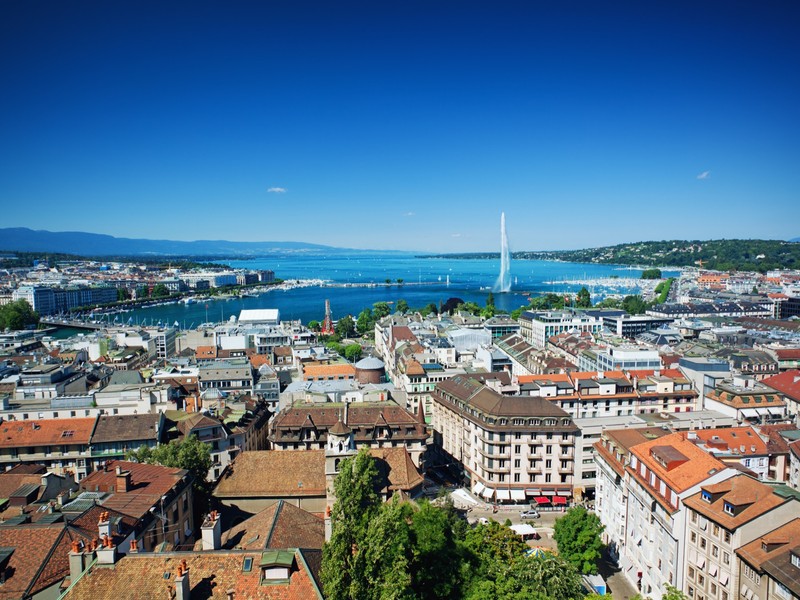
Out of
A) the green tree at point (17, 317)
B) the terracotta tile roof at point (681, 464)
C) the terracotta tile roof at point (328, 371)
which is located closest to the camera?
the terracotta tile roof at point (681, 464)

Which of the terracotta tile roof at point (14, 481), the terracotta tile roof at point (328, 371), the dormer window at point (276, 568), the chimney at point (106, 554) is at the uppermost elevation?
the chimney at point (106, 554)

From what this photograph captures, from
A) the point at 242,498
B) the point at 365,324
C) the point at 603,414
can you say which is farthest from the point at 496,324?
the point at 242,498

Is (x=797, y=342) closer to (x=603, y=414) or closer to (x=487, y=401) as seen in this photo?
(x=603, y=414)

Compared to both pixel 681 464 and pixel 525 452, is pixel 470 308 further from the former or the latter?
pixel 681 464

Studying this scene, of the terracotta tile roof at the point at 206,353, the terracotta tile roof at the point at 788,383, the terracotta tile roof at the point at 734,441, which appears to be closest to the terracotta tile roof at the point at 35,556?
the terracotta tile roof at the point at 734,441

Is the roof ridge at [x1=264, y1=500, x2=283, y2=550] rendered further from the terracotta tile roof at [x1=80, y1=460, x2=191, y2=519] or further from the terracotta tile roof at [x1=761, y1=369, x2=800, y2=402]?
the terracotta tile roof at [x1=761, y1=369, x2=800, y2=402]

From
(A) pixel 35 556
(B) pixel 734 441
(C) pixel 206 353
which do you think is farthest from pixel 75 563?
(C) pixel 206 353

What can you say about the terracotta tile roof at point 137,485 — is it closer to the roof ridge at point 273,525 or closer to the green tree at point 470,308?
the roof ridge at point 273,525
